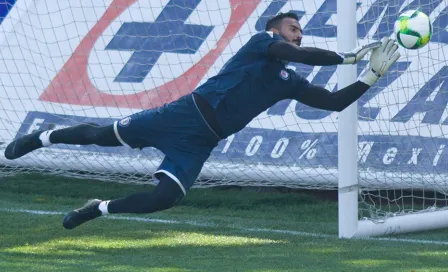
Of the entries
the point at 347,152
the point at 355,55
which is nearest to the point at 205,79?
the point at 347,152

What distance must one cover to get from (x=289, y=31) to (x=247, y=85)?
0.45m

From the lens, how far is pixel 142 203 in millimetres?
6301

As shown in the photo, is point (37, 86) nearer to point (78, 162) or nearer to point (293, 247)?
point (78, 162)

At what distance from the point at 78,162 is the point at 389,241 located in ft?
10.2

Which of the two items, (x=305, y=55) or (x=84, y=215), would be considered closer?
(x=305, y=55)

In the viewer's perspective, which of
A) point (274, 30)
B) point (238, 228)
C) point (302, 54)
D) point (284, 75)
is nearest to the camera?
point (302, 54)

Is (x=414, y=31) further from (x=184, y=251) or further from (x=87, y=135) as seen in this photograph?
(x=87, y=135)

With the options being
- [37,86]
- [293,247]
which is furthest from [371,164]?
[37,86]

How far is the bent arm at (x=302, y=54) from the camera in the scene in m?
6.13

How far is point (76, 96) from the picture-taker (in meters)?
9.38

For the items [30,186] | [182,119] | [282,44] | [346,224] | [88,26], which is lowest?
[30,186]

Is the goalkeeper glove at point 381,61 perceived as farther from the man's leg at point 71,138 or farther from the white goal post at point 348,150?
the man's leg at point 71,138

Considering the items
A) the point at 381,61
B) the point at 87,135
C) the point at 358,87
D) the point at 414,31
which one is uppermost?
the point at 414,31

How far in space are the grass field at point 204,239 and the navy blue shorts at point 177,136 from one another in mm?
543
